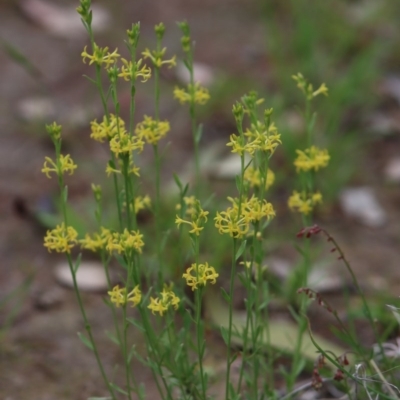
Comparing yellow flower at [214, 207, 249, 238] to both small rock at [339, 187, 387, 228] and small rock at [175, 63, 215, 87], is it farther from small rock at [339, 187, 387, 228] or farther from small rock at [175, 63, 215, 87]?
small rock at [175, 63, 215, 87]

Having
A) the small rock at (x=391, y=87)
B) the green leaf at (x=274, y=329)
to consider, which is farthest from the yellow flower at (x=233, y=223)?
the small rock at (x=391, y=87)

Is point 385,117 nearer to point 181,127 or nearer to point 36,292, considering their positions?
point 181,127

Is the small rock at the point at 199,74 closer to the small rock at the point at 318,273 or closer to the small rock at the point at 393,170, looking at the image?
the small rock at the point at 393,170

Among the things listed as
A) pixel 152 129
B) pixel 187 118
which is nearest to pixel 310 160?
pixel 152 129

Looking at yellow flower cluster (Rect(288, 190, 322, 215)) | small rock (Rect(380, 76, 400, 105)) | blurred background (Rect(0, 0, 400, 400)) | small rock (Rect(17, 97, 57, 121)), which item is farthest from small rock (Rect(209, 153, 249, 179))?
yellow flower cluster (Rect(288, 190, 322, 215))

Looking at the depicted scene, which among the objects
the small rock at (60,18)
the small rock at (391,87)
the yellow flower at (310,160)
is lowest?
the yellow flower at (310,160)

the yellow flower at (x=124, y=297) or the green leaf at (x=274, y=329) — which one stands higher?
the green leaf at (x=274, y=329)

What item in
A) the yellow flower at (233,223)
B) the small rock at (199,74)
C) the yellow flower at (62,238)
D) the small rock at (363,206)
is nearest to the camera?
the yellow flower at (233,223)
